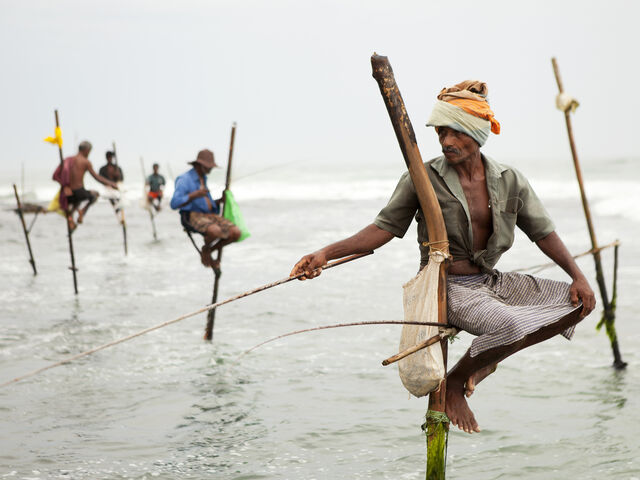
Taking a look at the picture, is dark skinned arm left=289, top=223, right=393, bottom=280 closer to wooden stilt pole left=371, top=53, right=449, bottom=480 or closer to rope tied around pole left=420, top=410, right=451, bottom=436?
wooden stilt pole left=371, top=53, right=449, bottom=480

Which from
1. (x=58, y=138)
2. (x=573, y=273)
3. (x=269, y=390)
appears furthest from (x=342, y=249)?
(x=58, y=138)

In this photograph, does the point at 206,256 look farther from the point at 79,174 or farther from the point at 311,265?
the point at 311,265

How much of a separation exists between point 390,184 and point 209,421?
35.5m

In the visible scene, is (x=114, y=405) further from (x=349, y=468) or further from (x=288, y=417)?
(x=349, y=468)

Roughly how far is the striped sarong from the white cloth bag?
11 cm

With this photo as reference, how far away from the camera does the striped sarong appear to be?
3.08 m

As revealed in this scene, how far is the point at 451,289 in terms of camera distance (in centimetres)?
333

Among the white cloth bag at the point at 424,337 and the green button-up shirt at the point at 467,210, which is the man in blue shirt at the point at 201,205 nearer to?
the green button-up shirt at the point at 467,210

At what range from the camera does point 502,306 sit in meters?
3.18

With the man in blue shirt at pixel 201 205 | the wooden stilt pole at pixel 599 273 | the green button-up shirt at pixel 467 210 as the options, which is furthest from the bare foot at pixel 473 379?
the man in blue shirt at pixel 201 205

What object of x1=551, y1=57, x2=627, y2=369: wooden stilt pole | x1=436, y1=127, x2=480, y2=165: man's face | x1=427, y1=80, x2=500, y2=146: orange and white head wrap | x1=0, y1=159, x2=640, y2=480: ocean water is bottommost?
x1=0, y1=159, x2=640, y2=480: ocean water

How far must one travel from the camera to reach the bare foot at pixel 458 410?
3344 mm

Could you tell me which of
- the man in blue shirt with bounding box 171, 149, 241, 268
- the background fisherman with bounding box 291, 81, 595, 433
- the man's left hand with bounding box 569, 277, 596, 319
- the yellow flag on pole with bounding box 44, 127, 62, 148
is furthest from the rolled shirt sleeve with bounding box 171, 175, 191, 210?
the man's left hand with bounding box 569, 277, 596, 319

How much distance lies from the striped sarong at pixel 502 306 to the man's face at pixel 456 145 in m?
0.47
